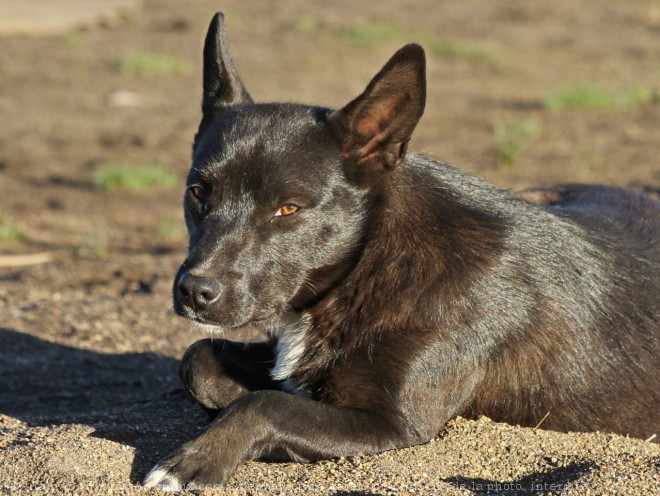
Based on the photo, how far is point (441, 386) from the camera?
4.36 metres

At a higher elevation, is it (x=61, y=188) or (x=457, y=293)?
(x=457, y=293)

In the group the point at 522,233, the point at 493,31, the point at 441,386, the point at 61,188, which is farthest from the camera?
the point at 493,31

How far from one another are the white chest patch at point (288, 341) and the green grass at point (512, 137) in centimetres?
654

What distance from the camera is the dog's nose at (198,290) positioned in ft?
13.9

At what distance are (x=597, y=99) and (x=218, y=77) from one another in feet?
29.1

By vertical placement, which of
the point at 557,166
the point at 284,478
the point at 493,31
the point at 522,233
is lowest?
the point at 493,31

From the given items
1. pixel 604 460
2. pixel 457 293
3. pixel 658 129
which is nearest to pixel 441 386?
pixel 457 293

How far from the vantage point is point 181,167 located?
11414 mm

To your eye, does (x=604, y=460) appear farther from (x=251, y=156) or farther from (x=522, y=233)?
(x=251, y=156)

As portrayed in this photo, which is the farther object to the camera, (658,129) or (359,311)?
(658,129)

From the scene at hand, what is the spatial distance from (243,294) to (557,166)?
709 cm

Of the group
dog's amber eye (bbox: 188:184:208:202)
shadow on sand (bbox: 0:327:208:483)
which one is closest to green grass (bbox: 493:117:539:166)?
shadow on sand (bbox: 0:327:208:483)

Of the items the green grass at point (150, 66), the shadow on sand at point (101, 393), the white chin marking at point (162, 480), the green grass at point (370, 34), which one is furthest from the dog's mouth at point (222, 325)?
the green grass at point (370, 34)

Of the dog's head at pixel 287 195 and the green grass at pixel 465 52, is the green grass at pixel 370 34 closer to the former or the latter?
the green grass at pixel 465 52
